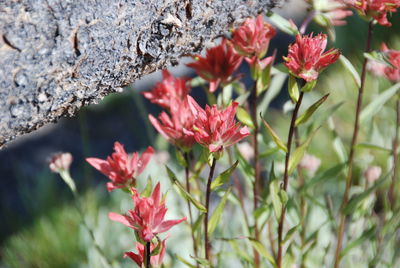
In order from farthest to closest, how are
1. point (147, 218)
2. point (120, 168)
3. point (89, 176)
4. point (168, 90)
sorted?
point (89, 176) → point (168, 90) → point (120, 168) → point (147, 218)

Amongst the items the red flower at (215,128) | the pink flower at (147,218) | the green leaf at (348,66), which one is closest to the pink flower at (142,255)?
the pink flower at (147,218)

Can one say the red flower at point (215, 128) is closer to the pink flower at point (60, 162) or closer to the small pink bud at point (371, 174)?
the pink flower at point (60, 162)

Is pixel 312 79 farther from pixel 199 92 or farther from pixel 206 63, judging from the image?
pixel 199 92

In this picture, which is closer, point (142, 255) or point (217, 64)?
point (142, 255)

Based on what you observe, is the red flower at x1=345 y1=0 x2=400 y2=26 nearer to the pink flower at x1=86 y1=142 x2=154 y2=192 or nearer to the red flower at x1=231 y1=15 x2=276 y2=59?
the red flower at x1=231 y1=15 x2=276 y2=59

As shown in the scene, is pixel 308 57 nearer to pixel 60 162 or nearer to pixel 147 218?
pixel 147 218

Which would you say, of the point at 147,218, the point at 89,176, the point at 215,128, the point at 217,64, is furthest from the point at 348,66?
the point at 89,176

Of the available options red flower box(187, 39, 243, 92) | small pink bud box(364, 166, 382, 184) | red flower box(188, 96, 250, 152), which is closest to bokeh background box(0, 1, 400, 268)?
small pink bud box(364, 166, 382, 184)
